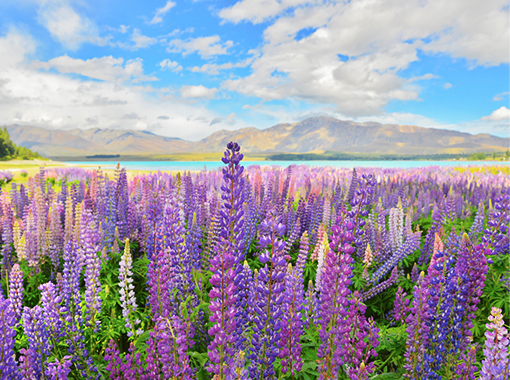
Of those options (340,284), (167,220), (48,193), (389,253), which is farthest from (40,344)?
(48,193)

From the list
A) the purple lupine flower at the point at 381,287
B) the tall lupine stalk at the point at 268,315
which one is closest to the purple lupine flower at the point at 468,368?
the tall lupine stalk at the point at 268,315

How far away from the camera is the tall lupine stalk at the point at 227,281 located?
2.03 meters

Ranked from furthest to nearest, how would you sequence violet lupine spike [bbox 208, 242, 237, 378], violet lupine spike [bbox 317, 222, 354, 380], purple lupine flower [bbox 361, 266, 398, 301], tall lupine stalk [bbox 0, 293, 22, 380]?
purple lupine flower [bbox 361, 266, 398, 301], tall lupine stalk [bbox 0, 293, 22, 380], violet lupine spike [bbox 317, 222, 354, 380], violet lupine spike [bbox 208, 242, 237, 378]

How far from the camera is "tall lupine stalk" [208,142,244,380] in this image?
6.66 feet

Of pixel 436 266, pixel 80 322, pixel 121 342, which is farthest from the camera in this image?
pixel 121 342

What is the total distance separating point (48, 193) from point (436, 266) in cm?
1029

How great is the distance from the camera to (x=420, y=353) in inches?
106

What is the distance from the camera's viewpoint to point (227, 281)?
2.08m

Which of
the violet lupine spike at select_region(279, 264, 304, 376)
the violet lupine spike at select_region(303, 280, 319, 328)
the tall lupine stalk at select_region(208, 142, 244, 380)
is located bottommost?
the violet lupine spike at select_region(303, 280, 319, 328)

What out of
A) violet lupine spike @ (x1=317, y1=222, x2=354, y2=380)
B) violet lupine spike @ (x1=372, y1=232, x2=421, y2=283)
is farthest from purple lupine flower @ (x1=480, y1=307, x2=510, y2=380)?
violet lupine spike @ (x1=372, y1=232, x2=421, y2=283)

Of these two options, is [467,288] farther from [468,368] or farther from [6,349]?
[6,349]

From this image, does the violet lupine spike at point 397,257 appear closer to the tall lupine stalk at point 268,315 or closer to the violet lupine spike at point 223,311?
the tall lupine stalk at point 268,315

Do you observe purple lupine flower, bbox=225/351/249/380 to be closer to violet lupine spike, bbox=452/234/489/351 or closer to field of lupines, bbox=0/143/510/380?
field of lupines, bbox=0/143/510/380

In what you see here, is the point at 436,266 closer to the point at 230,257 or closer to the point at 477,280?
the point at 477,280
